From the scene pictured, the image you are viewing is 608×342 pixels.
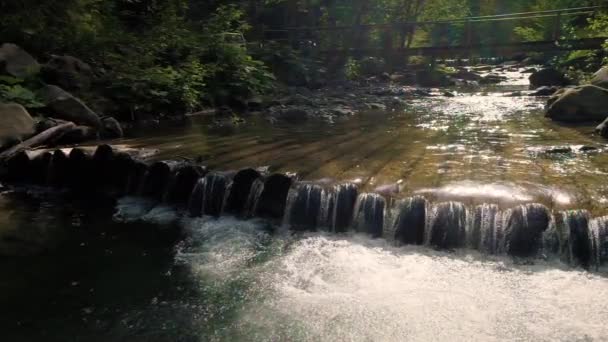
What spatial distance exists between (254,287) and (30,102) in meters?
8.82

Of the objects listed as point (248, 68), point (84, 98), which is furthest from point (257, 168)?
point (248, 68)

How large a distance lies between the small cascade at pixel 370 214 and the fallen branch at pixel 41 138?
7209mm

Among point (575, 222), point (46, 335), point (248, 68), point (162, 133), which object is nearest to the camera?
point (46, 335)

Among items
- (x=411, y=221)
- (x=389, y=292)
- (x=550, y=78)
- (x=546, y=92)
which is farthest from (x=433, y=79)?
(x=389, y=292)

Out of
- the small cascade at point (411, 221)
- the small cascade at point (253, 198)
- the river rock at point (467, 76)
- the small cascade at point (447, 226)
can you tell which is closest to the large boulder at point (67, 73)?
the small cascade at point (253, 198)

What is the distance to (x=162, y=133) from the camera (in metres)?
13.4

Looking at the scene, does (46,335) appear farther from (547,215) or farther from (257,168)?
(547,215)

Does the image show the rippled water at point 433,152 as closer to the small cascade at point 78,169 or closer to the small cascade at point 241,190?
the small cascade at point 241,190

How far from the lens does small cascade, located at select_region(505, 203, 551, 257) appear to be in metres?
6.36

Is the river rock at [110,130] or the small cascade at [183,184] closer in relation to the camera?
the small cascade at [183,184]

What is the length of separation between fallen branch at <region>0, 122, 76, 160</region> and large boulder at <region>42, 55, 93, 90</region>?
9.50 ft

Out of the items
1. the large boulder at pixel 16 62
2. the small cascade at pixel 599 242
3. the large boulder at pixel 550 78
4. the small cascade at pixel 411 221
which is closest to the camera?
the small cascade at pixel 599 242

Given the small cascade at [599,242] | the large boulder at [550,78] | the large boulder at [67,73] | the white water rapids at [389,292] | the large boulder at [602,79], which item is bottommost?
the white water rapids at [389,292]

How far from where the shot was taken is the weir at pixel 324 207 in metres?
6.33
